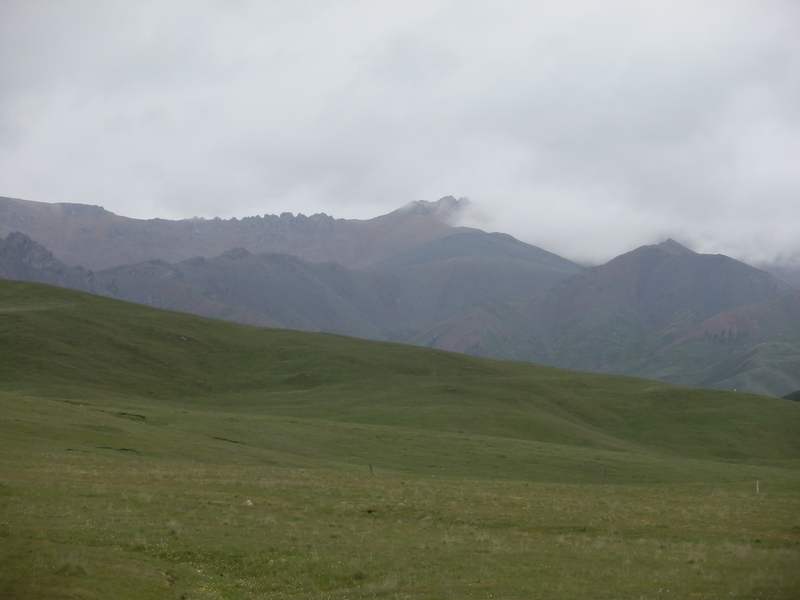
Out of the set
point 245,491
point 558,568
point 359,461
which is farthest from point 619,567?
point 359,461

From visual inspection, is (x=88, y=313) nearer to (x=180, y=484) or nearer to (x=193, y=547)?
(x=180, y=484)

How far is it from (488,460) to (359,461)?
13.7 metres

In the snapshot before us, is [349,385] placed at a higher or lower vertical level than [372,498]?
higher

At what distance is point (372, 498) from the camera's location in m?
40.5

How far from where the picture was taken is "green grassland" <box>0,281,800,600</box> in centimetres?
2403

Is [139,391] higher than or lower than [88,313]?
lower

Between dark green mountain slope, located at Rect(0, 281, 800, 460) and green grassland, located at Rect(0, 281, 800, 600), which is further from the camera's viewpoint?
dark green mountain slope, located at Rect(0, 281, 800, 460)

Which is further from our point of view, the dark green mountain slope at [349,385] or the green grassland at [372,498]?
the dark green mountain slope at [349,385]

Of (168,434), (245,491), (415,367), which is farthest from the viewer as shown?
(415,367)

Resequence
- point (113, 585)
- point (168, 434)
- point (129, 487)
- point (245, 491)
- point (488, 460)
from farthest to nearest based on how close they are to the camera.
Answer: point (488, 460), point (168, 434), point (245, 491), point (129, 487), point (113, 585)

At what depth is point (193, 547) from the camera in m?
27.1

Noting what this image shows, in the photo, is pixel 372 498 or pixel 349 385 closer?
pixel 372 498

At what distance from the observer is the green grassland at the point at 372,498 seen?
2403 cm

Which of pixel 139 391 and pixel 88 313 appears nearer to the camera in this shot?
pixel 139 391
